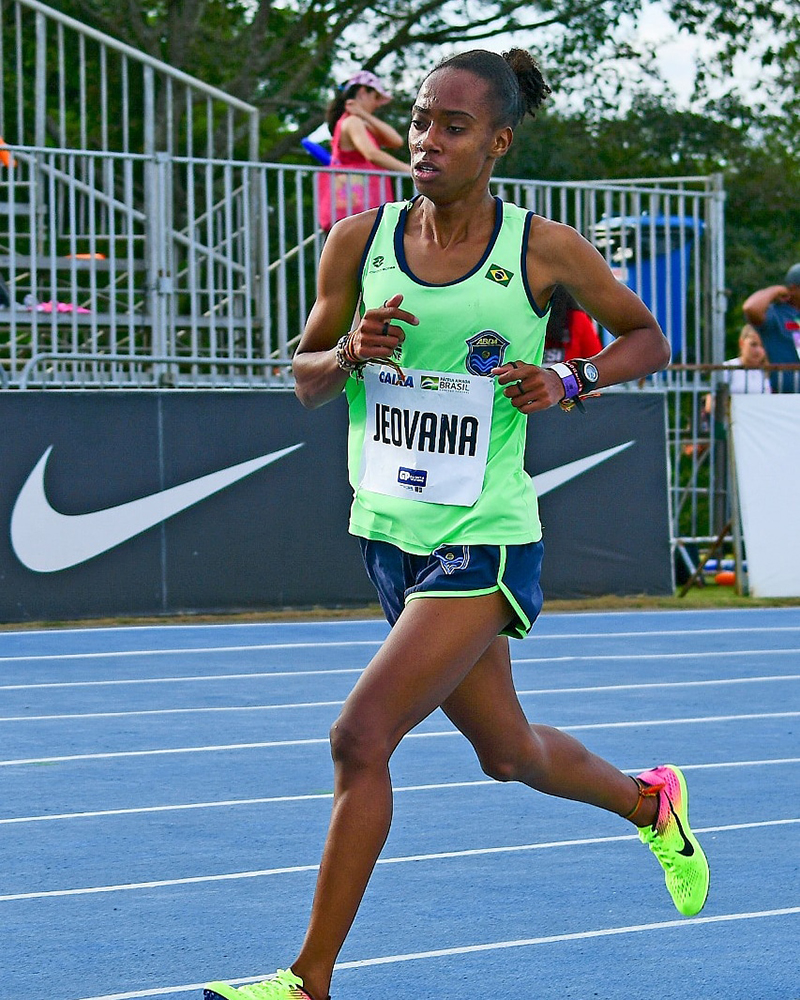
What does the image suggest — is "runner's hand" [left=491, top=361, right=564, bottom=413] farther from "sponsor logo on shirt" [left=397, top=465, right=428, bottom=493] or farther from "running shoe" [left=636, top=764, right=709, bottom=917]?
"running shoe" [left=636, top=764, right=709, bottom=917]

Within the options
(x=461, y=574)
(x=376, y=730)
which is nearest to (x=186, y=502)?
(x=461, y=574)

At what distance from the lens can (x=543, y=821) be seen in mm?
5375

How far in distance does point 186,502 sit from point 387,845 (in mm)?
5768

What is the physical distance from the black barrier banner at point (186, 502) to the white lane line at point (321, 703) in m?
3.00

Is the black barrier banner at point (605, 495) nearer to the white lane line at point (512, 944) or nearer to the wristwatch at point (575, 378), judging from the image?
the white lane line at point (512, 944)

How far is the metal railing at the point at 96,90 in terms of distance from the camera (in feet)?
39.1

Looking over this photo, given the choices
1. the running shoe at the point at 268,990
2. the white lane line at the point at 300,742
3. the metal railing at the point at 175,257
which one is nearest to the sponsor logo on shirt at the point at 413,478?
the running shoe at the point at 268,990

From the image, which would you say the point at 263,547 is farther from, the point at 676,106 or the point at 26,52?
the point at 676,106

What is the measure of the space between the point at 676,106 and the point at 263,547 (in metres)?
19.5

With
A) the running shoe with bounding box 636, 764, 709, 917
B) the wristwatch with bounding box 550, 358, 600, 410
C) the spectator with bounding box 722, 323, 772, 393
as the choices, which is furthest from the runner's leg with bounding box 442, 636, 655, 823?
the spectator with bounding box 722, 323, 772, 393

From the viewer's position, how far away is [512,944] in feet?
13.1

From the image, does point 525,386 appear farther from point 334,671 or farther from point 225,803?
point 334,671

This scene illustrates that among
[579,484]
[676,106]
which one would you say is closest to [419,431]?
[579,484]

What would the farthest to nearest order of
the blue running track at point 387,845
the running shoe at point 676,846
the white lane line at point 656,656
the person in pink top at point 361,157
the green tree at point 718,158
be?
the green tree at point 718,158 → the person in pink top at point 361,157 → the white lane line at point 656,656 → the running shoe at point 676,846 → the blue running track at point 387,845
